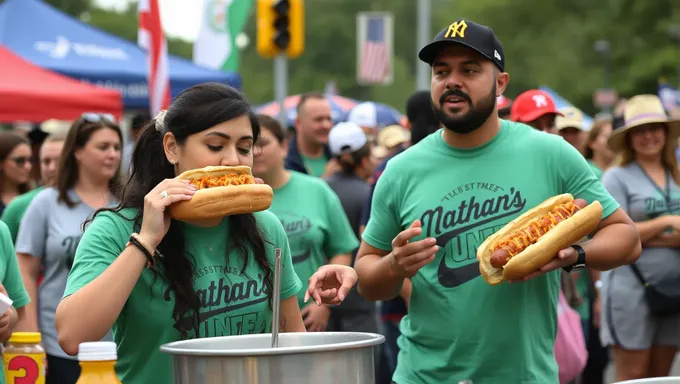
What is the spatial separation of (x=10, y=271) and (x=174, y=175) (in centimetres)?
116

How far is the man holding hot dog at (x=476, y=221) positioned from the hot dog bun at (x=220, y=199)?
86 cm

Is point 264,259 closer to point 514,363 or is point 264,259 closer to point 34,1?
point 514,363

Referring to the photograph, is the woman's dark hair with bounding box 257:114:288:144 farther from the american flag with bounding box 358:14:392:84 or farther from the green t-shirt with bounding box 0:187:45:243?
the american flag with bounding box 358:14:392:84

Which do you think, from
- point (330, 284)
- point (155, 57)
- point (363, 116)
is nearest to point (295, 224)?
point (330, 284)

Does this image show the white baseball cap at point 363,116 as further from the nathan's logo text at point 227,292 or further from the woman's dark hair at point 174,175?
the nathan's logo text at point 227,292

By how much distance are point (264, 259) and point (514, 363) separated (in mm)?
1193

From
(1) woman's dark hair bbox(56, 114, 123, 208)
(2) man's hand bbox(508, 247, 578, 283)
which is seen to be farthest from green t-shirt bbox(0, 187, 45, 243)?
(2) man's hand bbox(508, 247, 578, 283)

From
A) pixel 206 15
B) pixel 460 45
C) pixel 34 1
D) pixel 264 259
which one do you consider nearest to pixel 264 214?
pixel 264 259

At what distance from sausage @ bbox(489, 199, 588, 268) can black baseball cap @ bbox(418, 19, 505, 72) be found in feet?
2.37

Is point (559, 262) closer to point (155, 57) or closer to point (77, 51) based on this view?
point (155, 57)

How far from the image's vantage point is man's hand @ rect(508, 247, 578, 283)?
4.76 meters

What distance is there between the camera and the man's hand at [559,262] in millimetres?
4758

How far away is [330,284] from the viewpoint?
434cm

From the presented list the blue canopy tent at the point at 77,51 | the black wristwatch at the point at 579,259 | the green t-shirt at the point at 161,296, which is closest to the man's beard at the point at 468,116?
the black wristwatch at the point at 579,259
